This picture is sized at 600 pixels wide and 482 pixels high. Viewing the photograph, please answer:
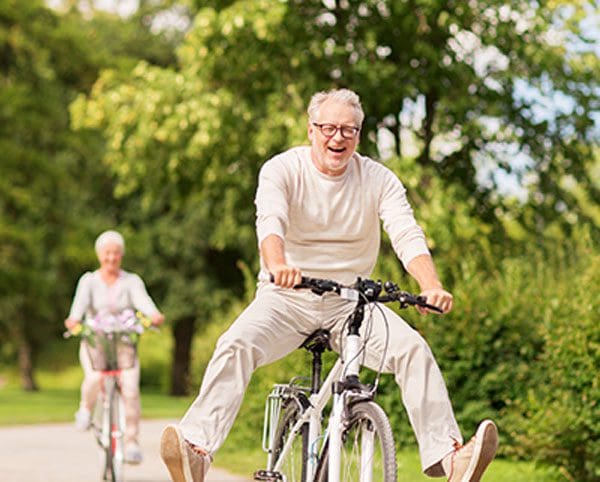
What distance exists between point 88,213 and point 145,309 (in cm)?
2581

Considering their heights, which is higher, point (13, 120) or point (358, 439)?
point (13, 120)

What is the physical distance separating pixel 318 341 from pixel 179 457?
0.94 meters

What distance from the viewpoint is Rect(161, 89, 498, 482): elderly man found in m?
5.23

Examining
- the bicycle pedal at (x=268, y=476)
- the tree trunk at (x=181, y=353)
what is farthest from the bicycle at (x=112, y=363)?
the tree trunk at (x=181, y=353)

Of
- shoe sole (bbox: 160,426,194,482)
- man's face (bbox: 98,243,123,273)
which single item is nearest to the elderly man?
shoe sole (bbox: 160,426,194,482)

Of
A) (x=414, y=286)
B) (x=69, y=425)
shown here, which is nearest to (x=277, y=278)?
(x=414, y=286)

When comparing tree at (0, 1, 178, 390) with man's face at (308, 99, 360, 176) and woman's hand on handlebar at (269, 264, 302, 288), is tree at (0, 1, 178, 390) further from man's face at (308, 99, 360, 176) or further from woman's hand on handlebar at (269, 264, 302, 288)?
woman's hand on handlebar at (269, 264, 302, 288)

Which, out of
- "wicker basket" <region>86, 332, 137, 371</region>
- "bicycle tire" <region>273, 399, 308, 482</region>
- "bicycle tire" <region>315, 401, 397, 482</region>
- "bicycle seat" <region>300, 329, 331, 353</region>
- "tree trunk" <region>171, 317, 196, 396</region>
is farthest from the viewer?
"tree trunk" <region>171, 317, 196, 396</region>

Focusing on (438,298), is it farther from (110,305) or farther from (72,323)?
(110,305)

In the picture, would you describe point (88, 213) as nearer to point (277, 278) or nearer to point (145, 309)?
point (145, 309)

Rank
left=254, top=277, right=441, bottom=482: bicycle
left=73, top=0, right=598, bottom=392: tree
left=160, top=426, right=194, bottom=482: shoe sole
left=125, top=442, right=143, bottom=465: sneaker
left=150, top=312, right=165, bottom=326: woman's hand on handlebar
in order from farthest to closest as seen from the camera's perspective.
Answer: left=73, top=0, right=598, bottom=392: tree, left=125, top=442, right=143, bottom=465: sneaker, left=150, top=312, right=165, bottom=326: woman's hand on handlebar, left=160, top=426, right=194, bottom=482: shoe sole, left=254, top=277, right=441, bottom=482: bicycle

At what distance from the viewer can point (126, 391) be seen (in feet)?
33.4

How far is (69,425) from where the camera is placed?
821 inches

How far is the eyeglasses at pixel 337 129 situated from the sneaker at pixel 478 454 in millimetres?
1360
